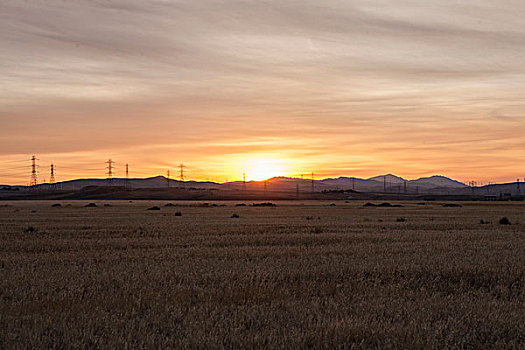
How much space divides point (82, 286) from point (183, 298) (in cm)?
283

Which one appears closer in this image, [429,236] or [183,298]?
[183,298]

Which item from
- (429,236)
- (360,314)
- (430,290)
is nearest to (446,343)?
(360,314)

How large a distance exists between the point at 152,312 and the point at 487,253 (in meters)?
13.6

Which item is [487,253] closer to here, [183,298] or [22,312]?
[183,298]

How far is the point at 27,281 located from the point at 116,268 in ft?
9.03

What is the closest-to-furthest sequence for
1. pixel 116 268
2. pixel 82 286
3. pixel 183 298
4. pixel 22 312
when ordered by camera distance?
pixel 22 312, pixel 183 298, pixel 82 286, pixel 116 268

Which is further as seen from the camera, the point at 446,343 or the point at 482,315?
the point at 482,315

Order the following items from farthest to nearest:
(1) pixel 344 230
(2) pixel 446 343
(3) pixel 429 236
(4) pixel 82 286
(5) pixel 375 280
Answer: (1) pixel 344 230, (3) pixel 429 236, (5) pixel 375 280, (4) pixel 82 286, (2) pixel 446 343

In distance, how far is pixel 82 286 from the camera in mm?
12531

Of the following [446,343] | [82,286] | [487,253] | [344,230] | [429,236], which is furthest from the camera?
[344,230]

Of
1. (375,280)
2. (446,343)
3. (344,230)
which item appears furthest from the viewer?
(344,230)

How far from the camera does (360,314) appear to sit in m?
10.2

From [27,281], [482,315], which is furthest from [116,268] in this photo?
[482,315]

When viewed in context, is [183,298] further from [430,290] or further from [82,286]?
[430,290]
